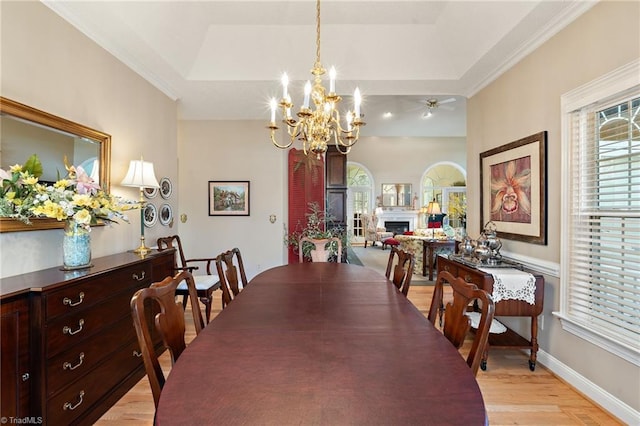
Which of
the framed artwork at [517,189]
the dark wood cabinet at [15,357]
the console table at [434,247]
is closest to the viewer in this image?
the dark wood cabinet at [15,357]

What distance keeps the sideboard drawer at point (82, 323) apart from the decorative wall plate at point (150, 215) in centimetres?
130

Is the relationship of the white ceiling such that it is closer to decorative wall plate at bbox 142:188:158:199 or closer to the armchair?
decorative wall plate at bbox 142:188:158:199

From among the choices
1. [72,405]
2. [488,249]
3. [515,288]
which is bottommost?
[72,405]

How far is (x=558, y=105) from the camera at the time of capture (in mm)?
2346

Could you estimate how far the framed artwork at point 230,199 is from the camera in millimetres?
4773

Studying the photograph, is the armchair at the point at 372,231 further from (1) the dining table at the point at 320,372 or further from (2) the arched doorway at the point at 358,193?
(1) the dining table at the point at 320,372

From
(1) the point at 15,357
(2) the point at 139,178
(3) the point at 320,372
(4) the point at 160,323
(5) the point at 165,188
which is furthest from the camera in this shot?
(5) the point at 165,188

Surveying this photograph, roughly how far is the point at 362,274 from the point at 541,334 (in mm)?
1652

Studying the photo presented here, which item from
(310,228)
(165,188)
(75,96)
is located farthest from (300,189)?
(75,96)

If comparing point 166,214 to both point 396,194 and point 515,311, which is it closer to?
point 515,311

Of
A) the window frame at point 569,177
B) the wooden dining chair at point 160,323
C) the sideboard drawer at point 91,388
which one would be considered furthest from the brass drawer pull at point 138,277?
the window frame at point 569,177

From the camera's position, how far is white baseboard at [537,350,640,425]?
71.9 inches

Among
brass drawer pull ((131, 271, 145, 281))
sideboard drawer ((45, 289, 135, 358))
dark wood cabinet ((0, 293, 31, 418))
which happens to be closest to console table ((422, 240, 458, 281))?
brass drawer pull ((131, 271, 145, 281))

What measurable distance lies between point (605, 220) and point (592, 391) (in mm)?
1177
